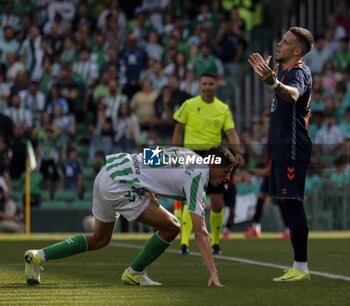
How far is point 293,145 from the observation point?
35.7 ft

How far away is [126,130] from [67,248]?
12.8 meters

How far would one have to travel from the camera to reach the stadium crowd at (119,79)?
22516 mm

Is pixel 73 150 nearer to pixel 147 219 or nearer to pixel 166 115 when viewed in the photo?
pixel 166 115

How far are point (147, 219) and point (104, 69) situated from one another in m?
15.0

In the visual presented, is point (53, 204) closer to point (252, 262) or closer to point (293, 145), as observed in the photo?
point (252, 262)

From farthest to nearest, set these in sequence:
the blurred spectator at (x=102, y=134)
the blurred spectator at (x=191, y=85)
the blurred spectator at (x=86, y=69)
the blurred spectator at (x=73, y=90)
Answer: the blurred spectator at (x=86, y=69), the blurred spectator at (x=73, y=90), the blurred spectator at (x=191, y=85), the blurred spectator at (x=102, y=134)

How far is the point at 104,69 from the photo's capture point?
82.0 feet

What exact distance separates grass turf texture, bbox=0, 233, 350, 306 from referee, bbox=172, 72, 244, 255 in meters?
0.35

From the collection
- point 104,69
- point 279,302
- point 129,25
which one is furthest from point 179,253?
point 129,25

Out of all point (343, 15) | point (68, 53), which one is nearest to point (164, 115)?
point (68, 53)

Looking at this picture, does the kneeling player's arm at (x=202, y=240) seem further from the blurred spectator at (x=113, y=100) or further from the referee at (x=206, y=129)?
the blurred spectator at (x=113, y=100)

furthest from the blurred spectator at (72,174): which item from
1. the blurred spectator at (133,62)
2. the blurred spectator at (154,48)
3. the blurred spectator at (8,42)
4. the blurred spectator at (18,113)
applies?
the blurred spectator at (8,42)

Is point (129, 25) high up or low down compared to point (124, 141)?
up

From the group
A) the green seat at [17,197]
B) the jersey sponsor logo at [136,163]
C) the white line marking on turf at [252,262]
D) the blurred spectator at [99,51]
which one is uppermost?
the blurred spectator at [99,51]
